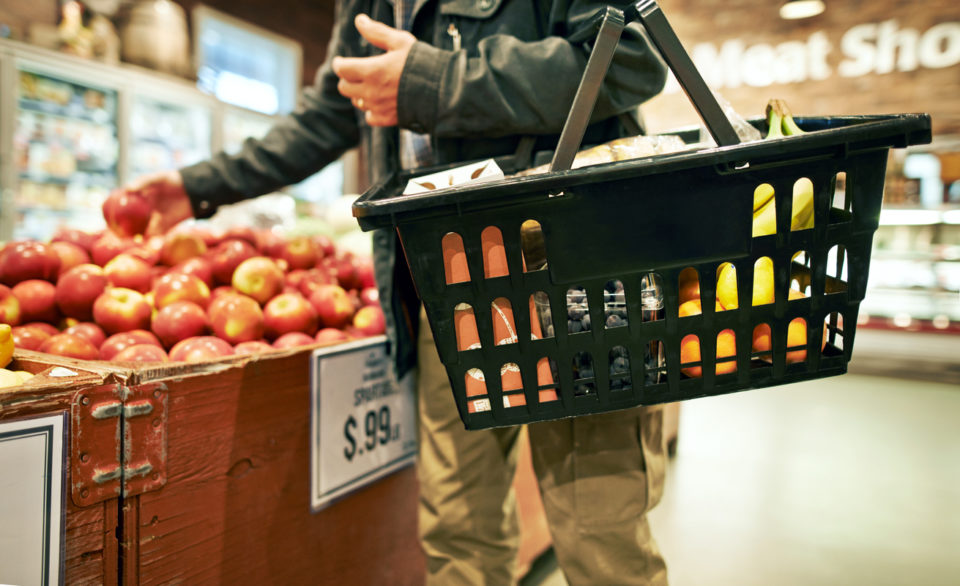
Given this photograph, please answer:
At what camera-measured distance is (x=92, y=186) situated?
3.85m

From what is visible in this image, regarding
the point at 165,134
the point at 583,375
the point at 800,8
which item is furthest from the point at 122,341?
the point at 800,8

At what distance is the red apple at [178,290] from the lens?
126cm

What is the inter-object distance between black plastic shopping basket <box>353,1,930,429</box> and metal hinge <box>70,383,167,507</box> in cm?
47

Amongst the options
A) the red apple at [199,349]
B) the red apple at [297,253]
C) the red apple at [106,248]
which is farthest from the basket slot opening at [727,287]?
the red apple at [106,248]

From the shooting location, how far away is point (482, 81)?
875mm

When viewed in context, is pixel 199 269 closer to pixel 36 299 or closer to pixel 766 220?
pixel 36 299

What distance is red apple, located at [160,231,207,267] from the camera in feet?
4.82

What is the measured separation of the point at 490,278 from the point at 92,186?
4161 millimetres

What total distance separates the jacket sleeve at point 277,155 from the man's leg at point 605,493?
95 centimetres

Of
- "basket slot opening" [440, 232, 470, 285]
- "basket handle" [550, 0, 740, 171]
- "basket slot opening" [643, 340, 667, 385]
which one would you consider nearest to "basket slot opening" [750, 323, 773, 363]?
"basket slot opening" [643, 340, 667, 385]

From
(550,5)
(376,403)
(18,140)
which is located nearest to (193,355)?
(376,403)

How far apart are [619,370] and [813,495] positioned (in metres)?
2.24

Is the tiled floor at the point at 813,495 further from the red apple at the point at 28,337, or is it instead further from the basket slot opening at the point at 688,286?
the red apple at the point at 28,337

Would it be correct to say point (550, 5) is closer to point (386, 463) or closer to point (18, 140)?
point (386, 463)
